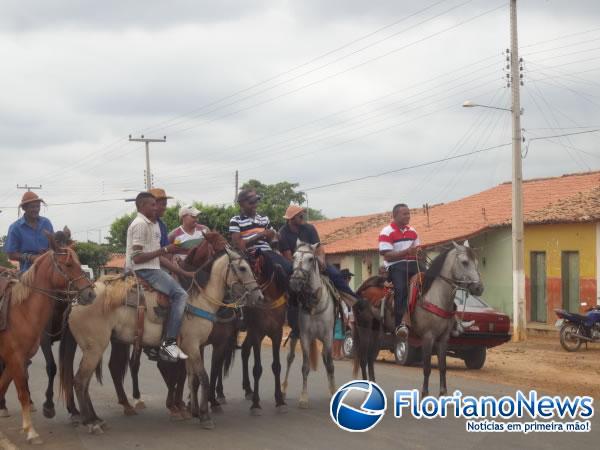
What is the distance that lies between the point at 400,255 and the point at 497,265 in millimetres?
17878

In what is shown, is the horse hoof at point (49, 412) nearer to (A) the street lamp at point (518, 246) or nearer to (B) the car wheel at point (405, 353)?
(B) the car wheel at point (405, 353)

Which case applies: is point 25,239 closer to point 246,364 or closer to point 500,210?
point 246,364

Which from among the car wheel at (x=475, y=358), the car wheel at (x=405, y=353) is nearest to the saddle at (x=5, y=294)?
the car wheel at (x=405, y=353)

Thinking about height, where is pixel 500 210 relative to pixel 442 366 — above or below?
above

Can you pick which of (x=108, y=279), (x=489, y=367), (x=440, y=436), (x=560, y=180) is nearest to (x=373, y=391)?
(x=440, y=436)

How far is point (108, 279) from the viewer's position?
10.1 metres

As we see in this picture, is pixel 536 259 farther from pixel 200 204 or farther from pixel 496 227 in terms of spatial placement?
pixel 200 204

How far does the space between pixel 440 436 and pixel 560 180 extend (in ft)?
84.8

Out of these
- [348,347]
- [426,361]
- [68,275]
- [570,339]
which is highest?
[68,275]

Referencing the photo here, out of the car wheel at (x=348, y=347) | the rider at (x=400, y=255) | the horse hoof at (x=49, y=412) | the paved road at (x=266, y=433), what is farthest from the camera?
the car wheel at (x=348, y=347)

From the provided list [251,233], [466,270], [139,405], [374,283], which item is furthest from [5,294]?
[466,270]

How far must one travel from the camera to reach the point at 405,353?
17109 mm

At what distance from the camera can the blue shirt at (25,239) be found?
10.8 m

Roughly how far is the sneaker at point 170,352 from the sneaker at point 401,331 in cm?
377
